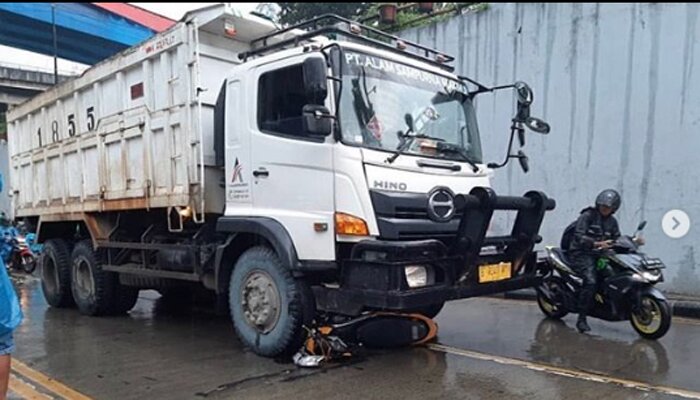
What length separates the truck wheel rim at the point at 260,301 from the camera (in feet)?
16.6

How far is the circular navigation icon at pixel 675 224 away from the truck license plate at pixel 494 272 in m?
4.17

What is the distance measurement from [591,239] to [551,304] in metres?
1.04

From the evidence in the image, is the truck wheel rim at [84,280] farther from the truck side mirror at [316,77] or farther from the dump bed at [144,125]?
the truck side mirror at [316,77]

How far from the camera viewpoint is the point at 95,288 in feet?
24.4

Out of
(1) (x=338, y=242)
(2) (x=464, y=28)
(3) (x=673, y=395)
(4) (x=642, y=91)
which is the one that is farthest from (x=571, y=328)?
(2) (x=464, y=28)

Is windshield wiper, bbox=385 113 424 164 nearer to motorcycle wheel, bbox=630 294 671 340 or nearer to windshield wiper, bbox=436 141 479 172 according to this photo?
windshield wiper, bbox=436 141 479 172

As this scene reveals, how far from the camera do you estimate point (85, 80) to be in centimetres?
748

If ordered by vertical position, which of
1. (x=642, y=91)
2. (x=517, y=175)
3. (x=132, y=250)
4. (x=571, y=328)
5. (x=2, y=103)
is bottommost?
(x=571, y=328)

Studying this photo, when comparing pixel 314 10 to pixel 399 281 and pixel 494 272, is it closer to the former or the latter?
pixel 494 272

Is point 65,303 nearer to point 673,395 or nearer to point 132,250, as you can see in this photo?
point 132,250

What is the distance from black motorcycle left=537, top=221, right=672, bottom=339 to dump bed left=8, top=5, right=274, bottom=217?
359 cm

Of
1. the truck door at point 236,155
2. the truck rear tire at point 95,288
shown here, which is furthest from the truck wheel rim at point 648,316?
the truck rear tire at point 95,288

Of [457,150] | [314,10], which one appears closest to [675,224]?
[457,150]

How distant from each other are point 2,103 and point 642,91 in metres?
14.7
